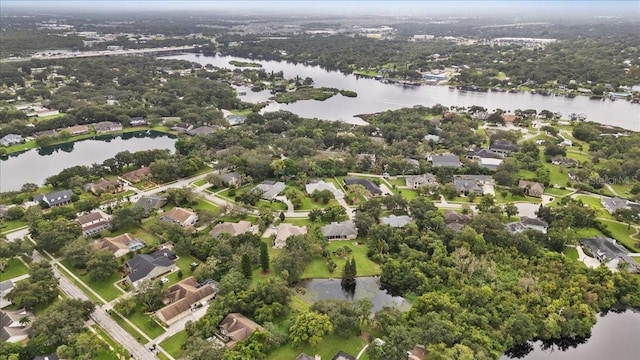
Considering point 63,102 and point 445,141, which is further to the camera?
point 63,102

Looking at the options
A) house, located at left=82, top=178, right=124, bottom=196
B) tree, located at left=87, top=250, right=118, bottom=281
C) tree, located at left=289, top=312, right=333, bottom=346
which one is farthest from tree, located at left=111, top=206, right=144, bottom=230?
tree, located at left=289, top=312, right=333, bottom=346

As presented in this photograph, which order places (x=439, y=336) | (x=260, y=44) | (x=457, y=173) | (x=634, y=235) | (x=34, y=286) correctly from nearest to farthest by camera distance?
(x=439, y=336) < (x=34, y=286) < (x=634, y=235) < (x=457, y=173) < (x=260, y=44)

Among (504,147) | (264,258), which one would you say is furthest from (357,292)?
(504,147)

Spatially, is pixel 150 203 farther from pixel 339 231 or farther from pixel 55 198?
pixel 339 231

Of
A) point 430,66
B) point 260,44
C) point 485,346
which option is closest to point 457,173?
point 485,346

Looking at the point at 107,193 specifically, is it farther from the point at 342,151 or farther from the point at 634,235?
the point at 634,235

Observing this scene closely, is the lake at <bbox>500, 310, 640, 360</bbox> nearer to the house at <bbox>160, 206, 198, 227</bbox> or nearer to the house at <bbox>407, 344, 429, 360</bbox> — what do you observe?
the house at <bbox>407, 344, 429, 360</bbox>

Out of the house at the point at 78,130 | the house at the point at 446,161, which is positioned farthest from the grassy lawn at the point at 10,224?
the house at the point at 446,161
